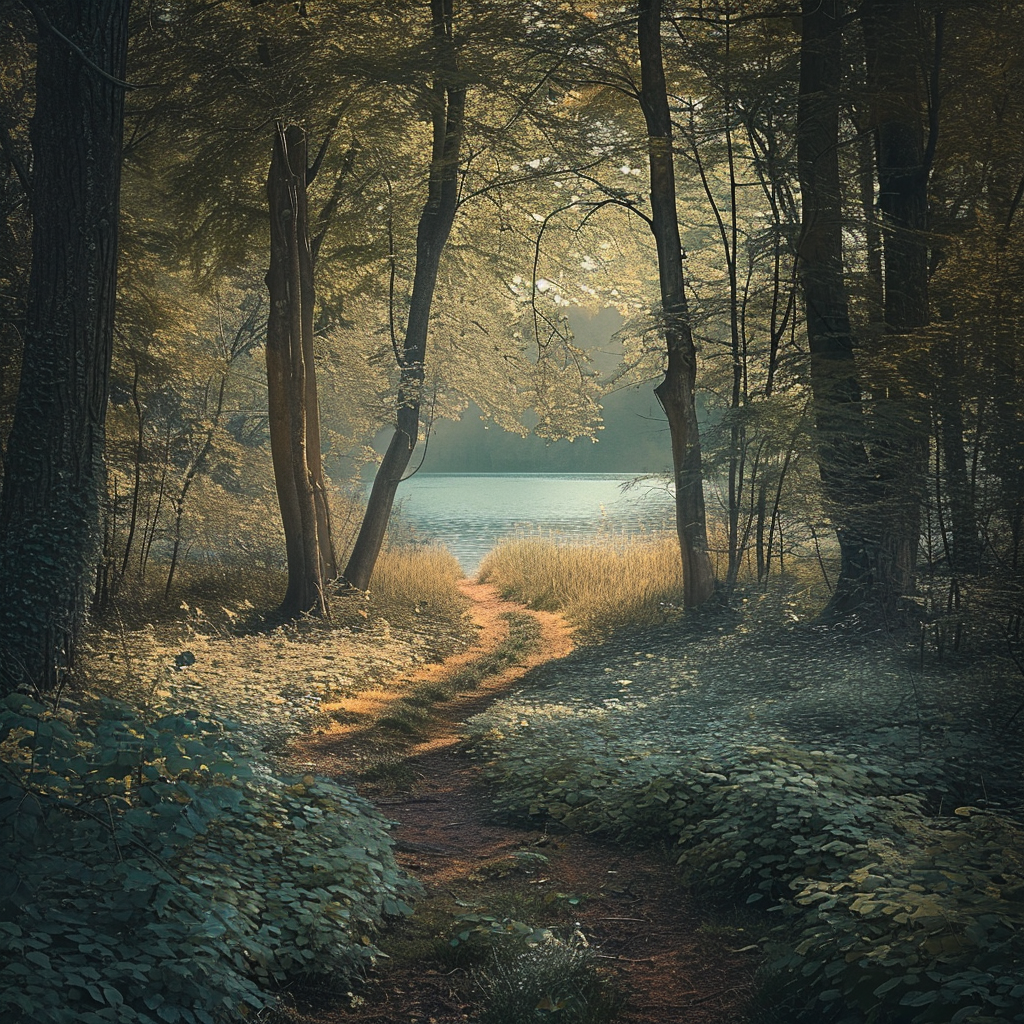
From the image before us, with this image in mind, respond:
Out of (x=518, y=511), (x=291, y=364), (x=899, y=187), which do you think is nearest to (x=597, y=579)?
(x=291, y=364)

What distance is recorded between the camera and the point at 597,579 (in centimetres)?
1488

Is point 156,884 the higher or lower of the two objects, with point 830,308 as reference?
lower

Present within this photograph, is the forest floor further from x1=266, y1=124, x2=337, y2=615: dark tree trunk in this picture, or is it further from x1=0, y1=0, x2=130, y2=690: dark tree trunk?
x1=266, y1=124, x2=337, y2=615: dark tree trunk

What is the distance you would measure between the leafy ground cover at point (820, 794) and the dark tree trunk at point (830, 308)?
972 mm

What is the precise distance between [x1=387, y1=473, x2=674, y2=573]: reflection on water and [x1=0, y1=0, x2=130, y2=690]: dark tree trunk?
24.5 ft

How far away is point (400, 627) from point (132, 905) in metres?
9.51

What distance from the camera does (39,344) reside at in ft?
20.5

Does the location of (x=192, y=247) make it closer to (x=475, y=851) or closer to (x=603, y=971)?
(x=475, y=851)

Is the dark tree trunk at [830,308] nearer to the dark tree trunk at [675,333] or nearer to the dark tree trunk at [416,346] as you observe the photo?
the dark tree trunk at [675,333]

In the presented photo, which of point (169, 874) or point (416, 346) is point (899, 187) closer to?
point (416, 346)

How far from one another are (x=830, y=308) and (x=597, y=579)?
6.66m

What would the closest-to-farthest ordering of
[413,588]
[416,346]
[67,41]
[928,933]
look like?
[928,933]
[67,41]
[416,346]
[413,588]

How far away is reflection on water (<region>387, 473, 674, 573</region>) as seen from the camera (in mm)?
25756

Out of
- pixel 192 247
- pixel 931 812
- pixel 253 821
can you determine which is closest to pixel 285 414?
pixel 192 247
